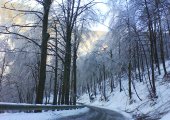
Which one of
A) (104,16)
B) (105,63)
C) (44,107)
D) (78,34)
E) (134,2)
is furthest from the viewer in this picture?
(105,63)

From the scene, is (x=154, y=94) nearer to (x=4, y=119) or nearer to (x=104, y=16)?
(x=104, y=16)

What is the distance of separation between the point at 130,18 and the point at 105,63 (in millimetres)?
41517

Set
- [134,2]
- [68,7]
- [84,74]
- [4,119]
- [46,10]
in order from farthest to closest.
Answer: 1. [84,74]
2. [134,2]
3. [68,7]
4. [46,10]
5. [4,119]

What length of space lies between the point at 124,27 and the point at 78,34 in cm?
771

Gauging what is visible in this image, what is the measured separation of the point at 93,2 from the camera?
966 inches

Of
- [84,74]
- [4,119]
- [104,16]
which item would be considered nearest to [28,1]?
[104,16]

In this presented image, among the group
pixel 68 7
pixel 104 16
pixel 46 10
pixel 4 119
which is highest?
pixel 68 7

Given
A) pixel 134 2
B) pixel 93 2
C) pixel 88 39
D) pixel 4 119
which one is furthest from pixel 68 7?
pixel 4 119

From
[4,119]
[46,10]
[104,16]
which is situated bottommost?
[4,119]

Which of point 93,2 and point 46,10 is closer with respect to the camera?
point 46,10

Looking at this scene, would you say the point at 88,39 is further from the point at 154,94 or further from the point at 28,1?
the point at 28,1

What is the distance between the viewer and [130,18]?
35.8m

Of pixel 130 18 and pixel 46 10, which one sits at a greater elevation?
pixel 130 18

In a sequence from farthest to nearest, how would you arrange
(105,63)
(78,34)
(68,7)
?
(105,63), (78,34), (68,7)
